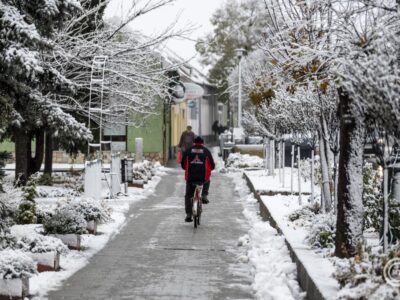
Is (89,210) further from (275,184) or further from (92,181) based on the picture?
(275,184)

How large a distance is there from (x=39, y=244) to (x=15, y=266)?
Result: 1.68m

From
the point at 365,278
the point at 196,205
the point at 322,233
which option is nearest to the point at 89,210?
the point at 196,205

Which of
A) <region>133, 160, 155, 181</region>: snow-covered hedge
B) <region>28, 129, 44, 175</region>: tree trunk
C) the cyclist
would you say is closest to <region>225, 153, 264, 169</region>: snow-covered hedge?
<region>133, 160, 155, 181</region>: snow-covered hedge

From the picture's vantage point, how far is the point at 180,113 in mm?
47125

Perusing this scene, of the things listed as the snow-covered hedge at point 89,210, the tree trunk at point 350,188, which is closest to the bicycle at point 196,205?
the snow-covered hedge at point 89,210

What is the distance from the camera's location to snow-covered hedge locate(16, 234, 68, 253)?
31.7ft

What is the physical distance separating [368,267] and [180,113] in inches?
1614

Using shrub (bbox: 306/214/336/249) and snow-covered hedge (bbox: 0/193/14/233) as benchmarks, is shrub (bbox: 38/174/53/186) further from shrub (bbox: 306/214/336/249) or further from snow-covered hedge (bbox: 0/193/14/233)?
shrub (bbox: 306/214/336/249)

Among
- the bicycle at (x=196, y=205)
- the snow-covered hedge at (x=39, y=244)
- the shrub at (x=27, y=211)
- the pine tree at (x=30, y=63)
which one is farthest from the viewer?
the bicycle at (x=196, y=205)

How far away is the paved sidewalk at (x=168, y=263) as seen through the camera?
28.5 feet

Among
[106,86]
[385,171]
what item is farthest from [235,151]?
[385,171]

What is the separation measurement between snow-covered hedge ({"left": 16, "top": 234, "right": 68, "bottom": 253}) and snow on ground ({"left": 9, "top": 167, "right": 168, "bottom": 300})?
1.01 ft

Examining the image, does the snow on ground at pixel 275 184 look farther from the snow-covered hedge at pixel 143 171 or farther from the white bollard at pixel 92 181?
the white bollard at pixel 92 181

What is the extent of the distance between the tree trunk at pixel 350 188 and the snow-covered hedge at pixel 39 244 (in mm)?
3576
